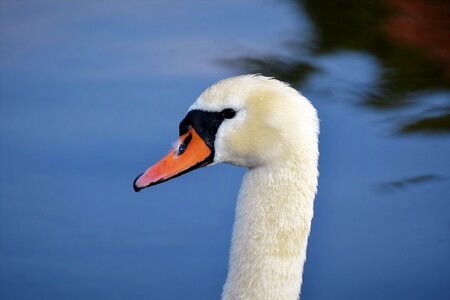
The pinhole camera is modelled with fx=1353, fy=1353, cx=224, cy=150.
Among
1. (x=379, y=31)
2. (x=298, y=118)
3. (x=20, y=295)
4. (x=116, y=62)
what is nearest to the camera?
(x=298, y=118)

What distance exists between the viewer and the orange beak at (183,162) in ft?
15.1

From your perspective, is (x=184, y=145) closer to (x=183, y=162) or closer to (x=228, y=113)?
(x=183, y=162)

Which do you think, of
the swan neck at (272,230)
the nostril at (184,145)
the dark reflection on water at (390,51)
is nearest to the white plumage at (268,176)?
the swan neck at (272,230)

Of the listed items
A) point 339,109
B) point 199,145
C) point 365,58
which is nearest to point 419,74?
point 365,58

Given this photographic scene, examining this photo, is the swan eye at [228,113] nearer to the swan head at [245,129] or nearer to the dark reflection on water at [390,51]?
the swan head at [245,129]

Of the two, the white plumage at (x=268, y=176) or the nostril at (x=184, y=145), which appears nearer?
the white plumage at (x=268, y=176)

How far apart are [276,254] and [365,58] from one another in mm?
3804

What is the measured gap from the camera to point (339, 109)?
759 cm

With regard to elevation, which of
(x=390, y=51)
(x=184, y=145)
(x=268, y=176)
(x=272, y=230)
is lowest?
(x=272, y=230)

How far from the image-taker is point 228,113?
455 cm

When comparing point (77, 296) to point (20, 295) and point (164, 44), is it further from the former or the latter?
point (164, 44)

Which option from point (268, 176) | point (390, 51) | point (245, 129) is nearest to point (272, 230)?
point (268, 176)

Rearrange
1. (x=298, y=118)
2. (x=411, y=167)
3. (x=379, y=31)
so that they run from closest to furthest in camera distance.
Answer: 1. (x=298, y=118)
2. (x=411, y=167)
3. (x=379, y=31)

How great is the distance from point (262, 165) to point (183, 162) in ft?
0.95
